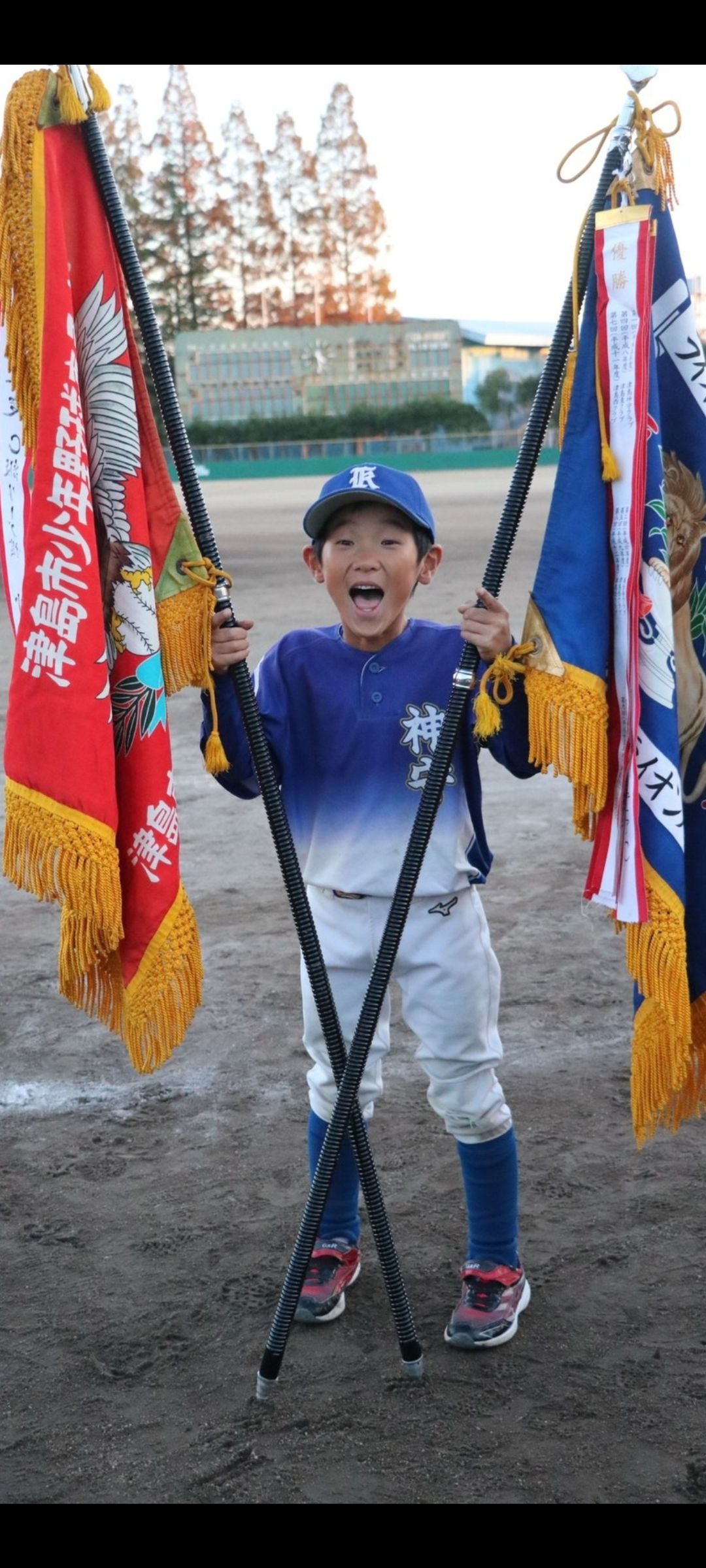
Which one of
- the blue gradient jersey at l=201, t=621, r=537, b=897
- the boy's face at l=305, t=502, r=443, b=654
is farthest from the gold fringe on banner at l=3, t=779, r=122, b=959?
the boy's face at l=305, t=502, r=443, b=654

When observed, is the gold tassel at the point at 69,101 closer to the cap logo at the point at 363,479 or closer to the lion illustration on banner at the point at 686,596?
the cap logo at the point at 363,479

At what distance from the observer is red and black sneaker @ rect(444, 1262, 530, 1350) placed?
268 centimetres

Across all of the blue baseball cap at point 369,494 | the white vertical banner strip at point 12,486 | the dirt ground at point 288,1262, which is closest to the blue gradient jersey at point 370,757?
the blue baseball cap at point 369,494

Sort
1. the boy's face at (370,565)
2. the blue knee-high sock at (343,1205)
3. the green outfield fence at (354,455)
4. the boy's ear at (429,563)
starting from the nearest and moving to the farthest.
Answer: the boy's face at (370,565) < the boy's ear at (429,563) < the blue knee-high sock at (343,1205) < the green outfield fence at (354,455)

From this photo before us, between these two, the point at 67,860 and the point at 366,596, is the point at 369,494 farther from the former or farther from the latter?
the point at 67,860

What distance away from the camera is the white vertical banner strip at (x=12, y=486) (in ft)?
7.99

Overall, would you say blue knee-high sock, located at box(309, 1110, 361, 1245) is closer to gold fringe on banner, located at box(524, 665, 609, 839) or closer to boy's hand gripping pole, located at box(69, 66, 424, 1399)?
boy's hand gripping pole, located at box(69, 66, 424, 1399)

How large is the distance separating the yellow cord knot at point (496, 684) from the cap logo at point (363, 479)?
383mm

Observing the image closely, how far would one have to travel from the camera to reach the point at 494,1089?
2721 mm

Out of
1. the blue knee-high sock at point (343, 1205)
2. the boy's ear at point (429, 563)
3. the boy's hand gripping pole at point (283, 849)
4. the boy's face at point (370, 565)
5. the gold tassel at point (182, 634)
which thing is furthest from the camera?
the blue knee-high sock at point (343, 1205)

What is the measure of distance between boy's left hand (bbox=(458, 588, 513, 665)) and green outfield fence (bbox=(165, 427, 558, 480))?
3762cm

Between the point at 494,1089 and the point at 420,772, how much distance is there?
0.60 m

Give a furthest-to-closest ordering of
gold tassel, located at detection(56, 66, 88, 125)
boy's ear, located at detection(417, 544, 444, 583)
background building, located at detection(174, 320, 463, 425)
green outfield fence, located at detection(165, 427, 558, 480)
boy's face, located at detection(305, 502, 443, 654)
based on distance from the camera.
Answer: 1. background building, located at detection(174, 320, 463, 425)
2. green outfield fence, located at detection(165, 427, 558, 480)
3. boy's ear, located at detection(417, 544, 444, 583)
4. boy's face, located at detection(305, 502, 443, 654)
5. gold tassel, located at detection(56, 66, 88, 125)

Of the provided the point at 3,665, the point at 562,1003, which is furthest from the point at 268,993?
the point at 3,665
